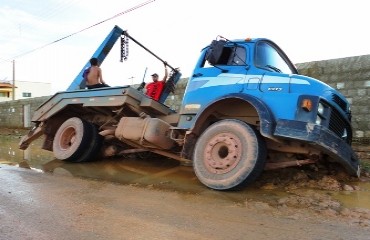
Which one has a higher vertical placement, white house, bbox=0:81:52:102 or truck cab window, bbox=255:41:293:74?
white house, bbox=0:81:52:102

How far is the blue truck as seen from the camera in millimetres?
4664

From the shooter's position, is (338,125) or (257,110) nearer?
Result: (257,110)

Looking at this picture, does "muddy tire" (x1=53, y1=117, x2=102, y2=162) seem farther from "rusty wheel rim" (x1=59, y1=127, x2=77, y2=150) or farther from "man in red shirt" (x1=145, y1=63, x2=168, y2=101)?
"man in red shirt" (x1=145, y1=63, x2=168, y2=101)

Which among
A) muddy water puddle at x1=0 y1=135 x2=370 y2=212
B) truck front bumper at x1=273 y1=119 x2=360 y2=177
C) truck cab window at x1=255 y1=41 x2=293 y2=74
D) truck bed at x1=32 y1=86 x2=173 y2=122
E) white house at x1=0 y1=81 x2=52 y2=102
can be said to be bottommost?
muddy water puddle at x1=0 y1=135 x2=370 y2=212

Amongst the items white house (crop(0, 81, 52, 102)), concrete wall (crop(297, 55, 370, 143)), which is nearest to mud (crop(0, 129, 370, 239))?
concrete wall (crop(297, 55, 370, 143))

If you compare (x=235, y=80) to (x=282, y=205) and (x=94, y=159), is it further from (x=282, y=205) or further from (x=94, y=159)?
Answer: (x=94, y=159)

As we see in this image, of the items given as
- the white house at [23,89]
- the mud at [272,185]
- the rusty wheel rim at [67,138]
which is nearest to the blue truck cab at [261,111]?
the mud at [272,185]

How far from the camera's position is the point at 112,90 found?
714 centimetres

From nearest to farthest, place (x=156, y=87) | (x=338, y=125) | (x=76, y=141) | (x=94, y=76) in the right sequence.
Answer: (x=338, y=125), (x=76, y=141), (x=94, y=76), (x=156, y=87)

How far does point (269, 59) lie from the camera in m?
5.63

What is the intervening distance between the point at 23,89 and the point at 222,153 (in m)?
66.8

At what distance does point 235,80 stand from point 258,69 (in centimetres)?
37

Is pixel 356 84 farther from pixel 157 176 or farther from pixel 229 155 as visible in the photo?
pixel 157 176

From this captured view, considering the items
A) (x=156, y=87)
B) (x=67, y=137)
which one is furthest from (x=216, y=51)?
(x=67, y=137)
